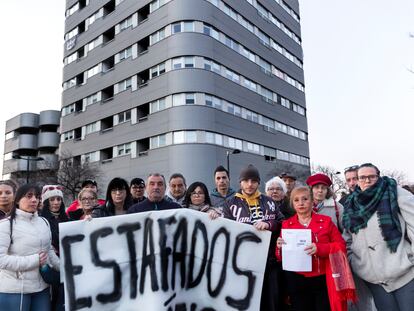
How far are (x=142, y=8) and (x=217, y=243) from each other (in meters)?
39.3

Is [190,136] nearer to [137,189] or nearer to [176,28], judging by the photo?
[176,28]

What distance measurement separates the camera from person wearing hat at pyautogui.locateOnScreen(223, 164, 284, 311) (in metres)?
4.60

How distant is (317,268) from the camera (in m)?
4.16

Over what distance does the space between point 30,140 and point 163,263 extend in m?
67.1

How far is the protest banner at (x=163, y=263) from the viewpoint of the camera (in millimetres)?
4113

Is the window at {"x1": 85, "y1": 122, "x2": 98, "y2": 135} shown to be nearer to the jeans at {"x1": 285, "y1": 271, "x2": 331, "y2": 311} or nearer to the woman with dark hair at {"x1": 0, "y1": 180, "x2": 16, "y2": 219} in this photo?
the woman with dark hair at {"x1": 0, "y1": 180, "x2": 16, "y2": 219}

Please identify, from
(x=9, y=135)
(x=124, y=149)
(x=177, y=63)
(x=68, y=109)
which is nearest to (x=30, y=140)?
(x=9, y=135)

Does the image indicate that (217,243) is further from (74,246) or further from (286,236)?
(74,246)

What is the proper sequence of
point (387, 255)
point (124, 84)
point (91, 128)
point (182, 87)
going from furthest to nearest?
point (91, 128)
point (124, 84)
point (182, 87)
point (387, 255)

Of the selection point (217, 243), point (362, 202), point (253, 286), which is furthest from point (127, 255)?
point (362, 202)

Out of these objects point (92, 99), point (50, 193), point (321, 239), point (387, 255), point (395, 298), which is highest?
point (92, 99)

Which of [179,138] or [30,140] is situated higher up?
[30,140]

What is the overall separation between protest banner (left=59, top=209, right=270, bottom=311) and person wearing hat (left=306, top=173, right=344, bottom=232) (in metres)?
0.99

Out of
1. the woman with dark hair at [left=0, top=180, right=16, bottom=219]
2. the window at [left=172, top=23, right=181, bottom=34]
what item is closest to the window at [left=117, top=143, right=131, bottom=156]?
the window at [left=172, top=23, right=181, bottom=34]
